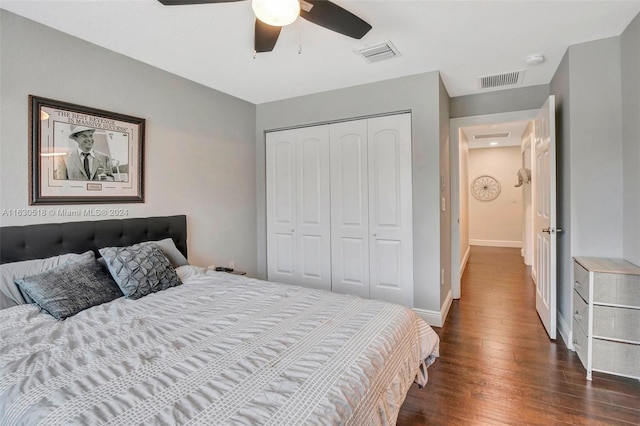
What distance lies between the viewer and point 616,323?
218 centimetres

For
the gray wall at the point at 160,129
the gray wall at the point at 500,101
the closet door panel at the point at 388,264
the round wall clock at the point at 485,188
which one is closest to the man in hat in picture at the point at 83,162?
the gray wall at the point at 160,129

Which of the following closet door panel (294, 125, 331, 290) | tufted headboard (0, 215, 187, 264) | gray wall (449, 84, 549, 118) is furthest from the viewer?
closet door panel (294, 125, 331, 290)

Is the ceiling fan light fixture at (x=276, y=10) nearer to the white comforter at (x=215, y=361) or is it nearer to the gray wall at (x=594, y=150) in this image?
the white comforter at (x=215, y=361)

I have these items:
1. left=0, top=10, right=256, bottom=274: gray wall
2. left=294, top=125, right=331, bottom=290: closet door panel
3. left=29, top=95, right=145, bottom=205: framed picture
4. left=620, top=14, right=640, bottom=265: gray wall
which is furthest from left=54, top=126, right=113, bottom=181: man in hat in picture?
left=620, top=14, right=640, bottom=265: gray wall

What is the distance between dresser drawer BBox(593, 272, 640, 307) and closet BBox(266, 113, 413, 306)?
147 cm

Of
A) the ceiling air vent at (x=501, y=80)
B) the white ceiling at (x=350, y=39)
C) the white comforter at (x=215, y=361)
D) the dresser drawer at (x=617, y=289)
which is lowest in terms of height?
the white comforter at (x=215, y=361)

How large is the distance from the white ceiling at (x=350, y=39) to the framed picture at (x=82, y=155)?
60 centimetres

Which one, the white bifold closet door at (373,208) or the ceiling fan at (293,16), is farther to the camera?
the white bifold closet door at (373,208)

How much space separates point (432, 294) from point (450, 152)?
1.81 metres

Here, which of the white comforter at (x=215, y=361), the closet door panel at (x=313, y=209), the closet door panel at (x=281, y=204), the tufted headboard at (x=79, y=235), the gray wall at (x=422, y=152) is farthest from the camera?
the closet door panel at (x=281, y=204)

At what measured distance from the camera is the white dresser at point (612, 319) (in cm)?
214

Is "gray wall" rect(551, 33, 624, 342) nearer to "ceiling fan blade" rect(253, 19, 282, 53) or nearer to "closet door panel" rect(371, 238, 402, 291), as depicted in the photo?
"closet door panel" rect(371, 238, 402, 291)

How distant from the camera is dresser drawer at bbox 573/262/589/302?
228 cm

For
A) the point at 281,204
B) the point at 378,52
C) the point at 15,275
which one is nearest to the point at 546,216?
the point at 378,52
